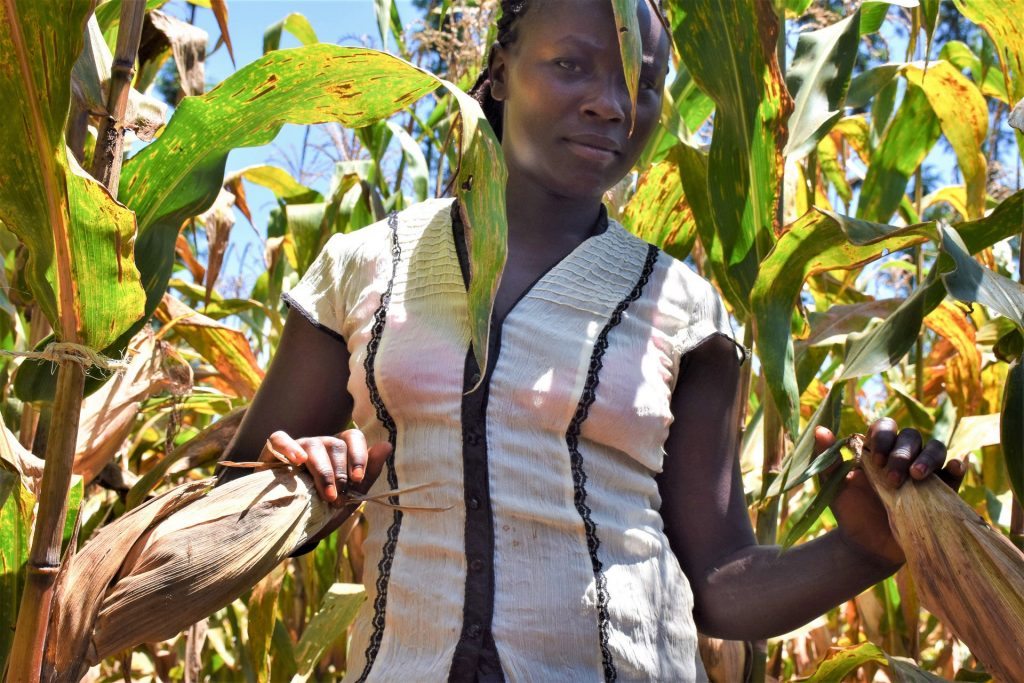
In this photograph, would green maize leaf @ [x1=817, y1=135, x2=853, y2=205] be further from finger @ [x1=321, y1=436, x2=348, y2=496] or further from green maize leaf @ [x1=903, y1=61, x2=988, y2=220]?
finger @ [x1=321, y1=436, x2=348, y2=496]

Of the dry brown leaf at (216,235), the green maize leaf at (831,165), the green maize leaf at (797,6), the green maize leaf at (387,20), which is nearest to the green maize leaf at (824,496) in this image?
the green maize leaf at (797,6)

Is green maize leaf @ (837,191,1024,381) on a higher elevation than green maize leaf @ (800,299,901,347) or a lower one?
higher

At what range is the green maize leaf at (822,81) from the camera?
126 centimetres

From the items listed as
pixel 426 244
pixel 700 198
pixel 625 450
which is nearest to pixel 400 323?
pixel 426 244

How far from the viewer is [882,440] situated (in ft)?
2.79

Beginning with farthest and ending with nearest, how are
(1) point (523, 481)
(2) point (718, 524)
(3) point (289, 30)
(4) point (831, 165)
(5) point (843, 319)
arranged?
(4) point (831, 165), (3) point (289, 30), (5) point (843, 319), (2) point (718, 524), (1) point (523, 481)

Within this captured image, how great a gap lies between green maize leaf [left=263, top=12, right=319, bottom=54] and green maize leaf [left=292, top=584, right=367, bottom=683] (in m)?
0.92

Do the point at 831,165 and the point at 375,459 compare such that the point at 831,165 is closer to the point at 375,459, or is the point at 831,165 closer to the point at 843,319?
the point at 843,319

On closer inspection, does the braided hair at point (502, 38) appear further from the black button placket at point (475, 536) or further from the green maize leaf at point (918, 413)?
the green maize leaf at point (918, 413)

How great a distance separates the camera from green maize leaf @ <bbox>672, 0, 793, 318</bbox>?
3.67 ft

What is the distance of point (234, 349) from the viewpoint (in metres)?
1.63

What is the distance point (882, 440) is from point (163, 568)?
0.53 m

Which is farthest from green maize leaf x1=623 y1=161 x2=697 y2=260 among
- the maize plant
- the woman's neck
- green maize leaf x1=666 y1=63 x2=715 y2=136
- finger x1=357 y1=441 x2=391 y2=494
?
finger x1=357 y1=441 x2=391 y2=494

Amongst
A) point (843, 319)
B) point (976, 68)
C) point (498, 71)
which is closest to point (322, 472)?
point (498, 71)
